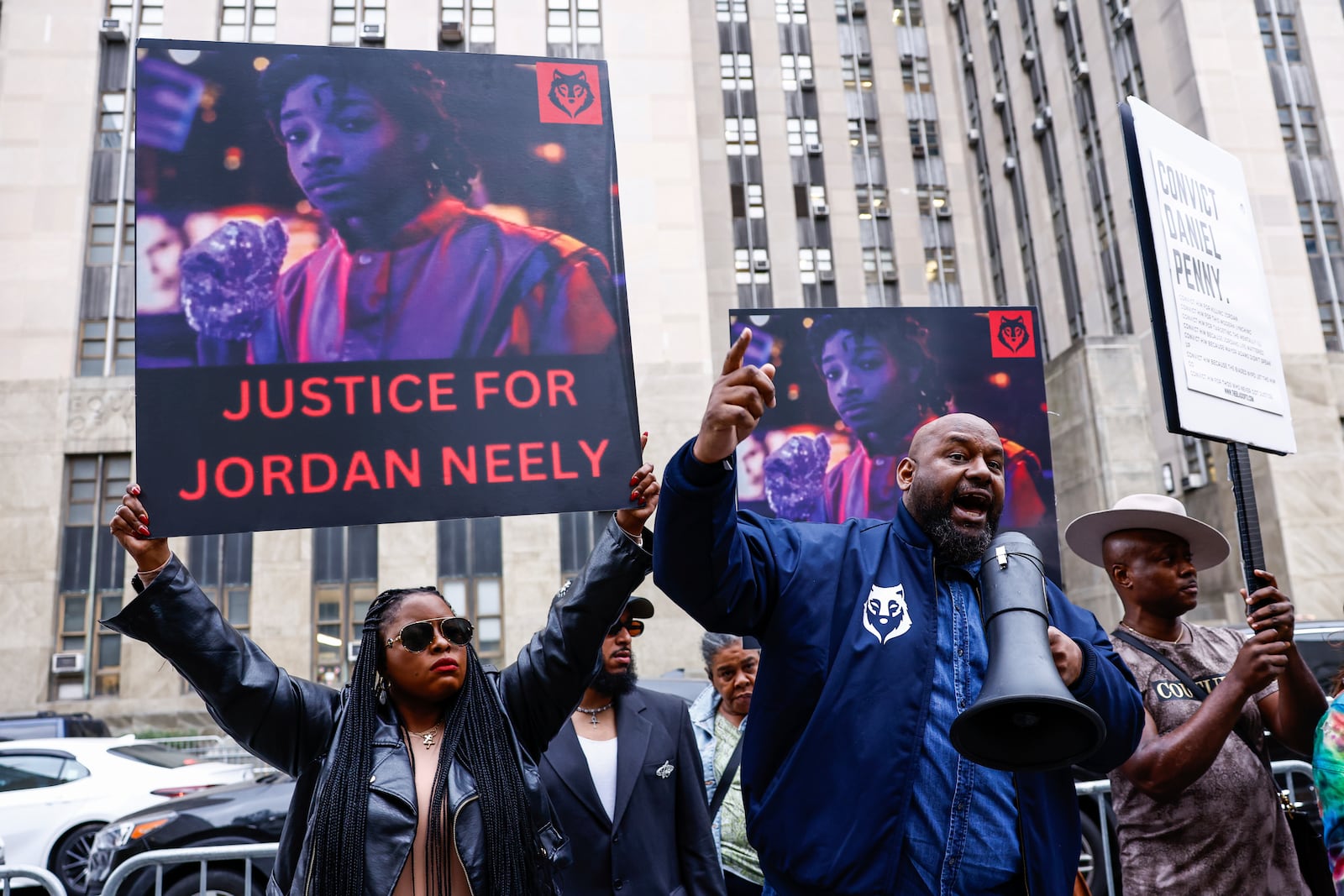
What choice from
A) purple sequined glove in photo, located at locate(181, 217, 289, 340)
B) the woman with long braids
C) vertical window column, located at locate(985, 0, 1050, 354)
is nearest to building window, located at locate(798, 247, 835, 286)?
vertical window column, located at locate(985, 0, 1050, 354)

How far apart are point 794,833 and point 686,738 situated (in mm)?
2157

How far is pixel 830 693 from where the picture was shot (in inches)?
A: 104

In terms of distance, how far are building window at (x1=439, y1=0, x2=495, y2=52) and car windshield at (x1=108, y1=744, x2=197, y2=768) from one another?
2343 cm

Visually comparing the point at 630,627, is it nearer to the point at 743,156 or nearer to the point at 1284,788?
the point at 1284,788

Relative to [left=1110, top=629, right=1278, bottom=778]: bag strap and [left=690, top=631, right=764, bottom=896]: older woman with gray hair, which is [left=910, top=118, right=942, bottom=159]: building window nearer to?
[left=690, top=631, right=764, bottom=896]: older woman with gray hair

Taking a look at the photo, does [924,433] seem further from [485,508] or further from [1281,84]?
[1281,84]

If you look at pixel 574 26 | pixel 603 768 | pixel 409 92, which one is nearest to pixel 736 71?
pixel 574 26

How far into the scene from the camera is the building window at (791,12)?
152 feet

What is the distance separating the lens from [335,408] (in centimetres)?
372

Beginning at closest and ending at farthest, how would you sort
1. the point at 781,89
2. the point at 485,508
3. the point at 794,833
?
the point at 794,833, the point at 485,508, the point at 781,89

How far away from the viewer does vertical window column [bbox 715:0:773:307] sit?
1704 inches

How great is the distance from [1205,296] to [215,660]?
3665 mm

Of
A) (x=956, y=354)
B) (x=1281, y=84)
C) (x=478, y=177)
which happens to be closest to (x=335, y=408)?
(x=478, y=177)

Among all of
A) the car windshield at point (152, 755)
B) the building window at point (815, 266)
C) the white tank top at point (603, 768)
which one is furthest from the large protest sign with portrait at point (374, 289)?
the building window at point (815, 266)
